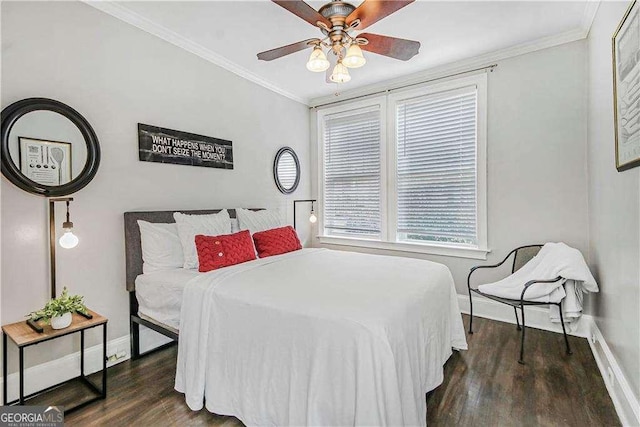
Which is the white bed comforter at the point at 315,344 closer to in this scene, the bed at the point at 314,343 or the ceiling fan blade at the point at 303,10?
the bed at the point at 314,343

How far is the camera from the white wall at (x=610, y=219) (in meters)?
1.64

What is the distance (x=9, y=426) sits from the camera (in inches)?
65.6

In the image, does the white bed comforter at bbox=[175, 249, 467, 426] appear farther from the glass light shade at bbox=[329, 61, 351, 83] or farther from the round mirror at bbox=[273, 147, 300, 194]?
the round mirror at bbox=[273, 147, 300, 194]

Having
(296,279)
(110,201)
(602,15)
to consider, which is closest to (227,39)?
(110,201)

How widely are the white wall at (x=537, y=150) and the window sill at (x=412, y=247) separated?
0.17 metres

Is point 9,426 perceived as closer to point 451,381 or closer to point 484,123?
point 451,381

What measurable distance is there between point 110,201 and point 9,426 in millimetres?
1445

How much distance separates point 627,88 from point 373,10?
4.70ft

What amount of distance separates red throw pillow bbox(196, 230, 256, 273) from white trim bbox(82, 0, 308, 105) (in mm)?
1813

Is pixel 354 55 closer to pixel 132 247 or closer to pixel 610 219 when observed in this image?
pixel 610 219

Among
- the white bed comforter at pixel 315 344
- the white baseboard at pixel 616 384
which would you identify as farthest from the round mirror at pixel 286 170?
the white baseboard at pixel 616 384

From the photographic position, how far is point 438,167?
3.66 metres

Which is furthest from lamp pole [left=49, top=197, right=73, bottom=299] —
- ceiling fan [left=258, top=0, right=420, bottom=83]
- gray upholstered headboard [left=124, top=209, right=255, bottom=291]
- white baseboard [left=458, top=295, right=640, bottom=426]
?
white baseboard [left=458, top=295, right=640, bottom=426]

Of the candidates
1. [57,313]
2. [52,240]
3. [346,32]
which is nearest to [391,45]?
[346,32]
